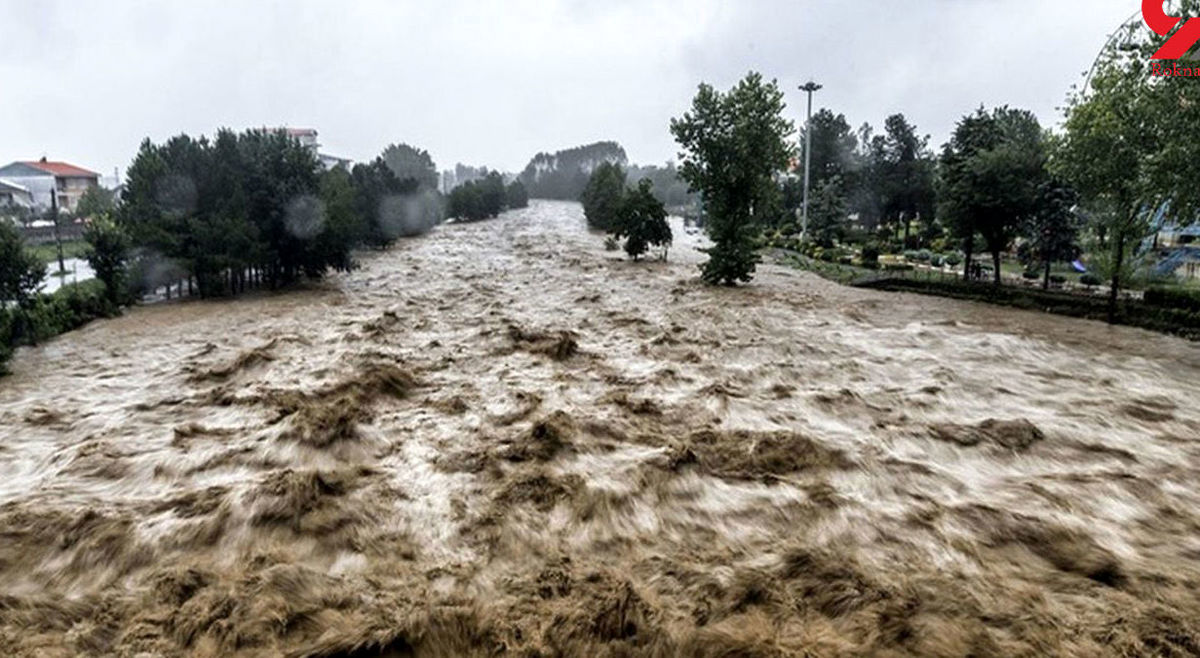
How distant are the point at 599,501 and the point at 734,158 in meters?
29.9

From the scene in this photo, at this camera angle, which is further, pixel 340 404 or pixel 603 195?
pixel 603 195

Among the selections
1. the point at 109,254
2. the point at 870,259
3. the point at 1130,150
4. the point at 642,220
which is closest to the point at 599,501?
the point at 1130,150

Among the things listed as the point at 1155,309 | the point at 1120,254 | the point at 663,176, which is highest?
the point at 663,176

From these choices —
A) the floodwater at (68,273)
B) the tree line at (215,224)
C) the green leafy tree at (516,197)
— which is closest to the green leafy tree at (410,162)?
the green leafy tree at (516,197)

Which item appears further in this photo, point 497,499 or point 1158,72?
point 1158,72

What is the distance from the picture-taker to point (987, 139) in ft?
136

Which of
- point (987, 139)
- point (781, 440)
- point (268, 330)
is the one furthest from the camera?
point (987, 139)

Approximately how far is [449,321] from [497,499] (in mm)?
15973

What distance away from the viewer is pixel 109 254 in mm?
29141

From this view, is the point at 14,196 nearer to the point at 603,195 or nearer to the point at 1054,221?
the point at 603,195

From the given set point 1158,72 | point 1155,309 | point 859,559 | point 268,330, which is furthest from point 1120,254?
point 268,330

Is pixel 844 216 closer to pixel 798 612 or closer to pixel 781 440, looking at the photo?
pixel 781 440

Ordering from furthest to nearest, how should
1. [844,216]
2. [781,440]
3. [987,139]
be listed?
[844,216]
[987,139]
[781,440]

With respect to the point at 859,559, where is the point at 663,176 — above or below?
above
